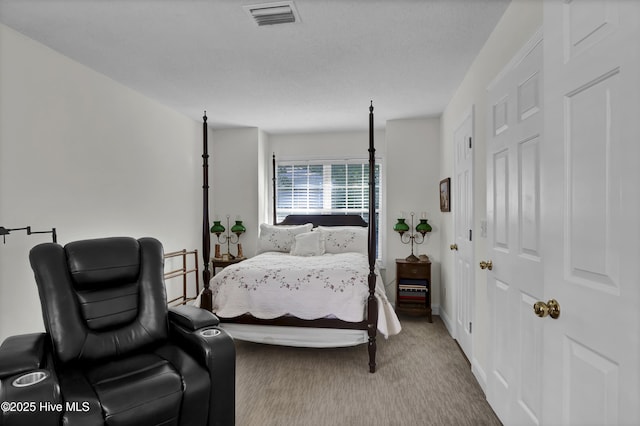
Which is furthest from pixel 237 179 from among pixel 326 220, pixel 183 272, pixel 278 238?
pixel 183 272

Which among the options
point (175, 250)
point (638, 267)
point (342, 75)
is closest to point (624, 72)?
point (638, 267)

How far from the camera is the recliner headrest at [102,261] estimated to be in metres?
1.92

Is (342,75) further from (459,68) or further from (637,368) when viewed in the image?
(637,368)

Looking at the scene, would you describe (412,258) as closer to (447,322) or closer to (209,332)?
(447,322)

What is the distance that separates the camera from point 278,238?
4488 millimetres

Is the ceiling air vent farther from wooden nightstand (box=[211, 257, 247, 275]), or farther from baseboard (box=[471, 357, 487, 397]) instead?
wooden nightstand (box=[211, 257, 247, 275])

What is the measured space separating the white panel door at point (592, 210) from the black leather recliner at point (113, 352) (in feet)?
4.83

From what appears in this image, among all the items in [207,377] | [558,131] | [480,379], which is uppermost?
[558,131]

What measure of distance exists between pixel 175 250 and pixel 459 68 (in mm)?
3712

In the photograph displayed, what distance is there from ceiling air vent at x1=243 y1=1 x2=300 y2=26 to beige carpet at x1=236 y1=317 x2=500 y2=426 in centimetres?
253

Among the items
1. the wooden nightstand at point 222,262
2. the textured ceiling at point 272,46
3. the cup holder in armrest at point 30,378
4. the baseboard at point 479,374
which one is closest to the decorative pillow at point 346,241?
the wooden nightstand at point 222,262

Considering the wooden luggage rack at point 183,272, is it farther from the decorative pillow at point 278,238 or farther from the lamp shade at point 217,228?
the decorative pillow at point 278,238

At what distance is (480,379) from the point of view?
96.9 inches

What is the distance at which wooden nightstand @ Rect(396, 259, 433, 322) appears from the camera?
409 cm
